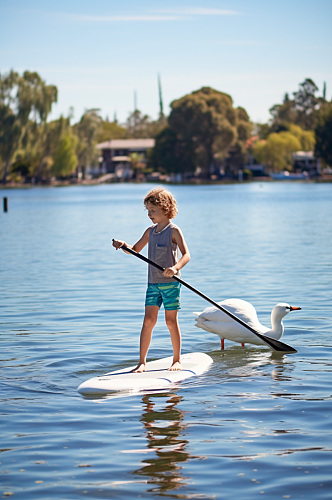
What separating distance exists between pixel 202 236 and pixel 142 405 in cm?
2245

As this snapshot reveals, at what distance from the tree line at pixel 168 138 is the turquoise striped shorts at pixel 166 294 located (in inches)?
3832

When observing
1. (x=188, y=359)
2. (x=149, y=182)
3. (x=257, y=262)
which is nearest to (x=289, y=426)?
(x=188, y=359)

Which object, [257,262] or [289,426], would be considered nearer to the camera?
[289,426]

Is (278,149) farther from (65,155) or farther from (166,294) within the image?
(166,294)

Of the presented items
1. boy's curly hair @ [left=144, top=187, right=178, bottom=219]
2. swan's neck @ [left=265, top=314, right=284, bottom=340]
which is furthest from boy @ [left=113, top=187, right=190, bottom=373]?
swan's neck @ [left=265, top=314, right=284, bottom=340]

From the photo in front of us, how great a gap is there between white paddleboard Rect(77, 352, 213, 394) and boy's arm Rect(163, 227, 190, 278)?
43.6 inches

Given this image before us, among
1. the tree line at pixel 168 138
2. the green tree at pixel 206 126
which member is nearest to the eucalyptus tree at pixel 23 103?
the tree line at pixel 168 138

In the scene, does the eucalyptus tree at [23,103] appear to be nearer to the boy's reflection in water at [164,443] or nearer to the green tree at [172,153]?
the green tree at [172,153]

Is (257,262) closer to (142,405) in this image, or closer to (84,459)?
(142,405)

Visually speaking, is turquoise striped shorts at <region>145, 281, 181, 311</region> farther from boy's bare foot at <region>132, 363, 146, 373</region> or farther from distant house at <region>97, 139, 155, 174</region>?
distant house at <region>97, 139, 155, 174</region>

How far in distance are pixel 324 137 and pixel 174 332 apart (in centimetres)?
11609

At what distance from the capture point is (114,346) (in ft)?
31.5

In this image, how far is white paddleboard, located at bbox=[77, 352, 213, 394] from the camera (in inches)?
283

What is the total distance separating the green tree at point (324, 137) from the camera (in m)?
118
